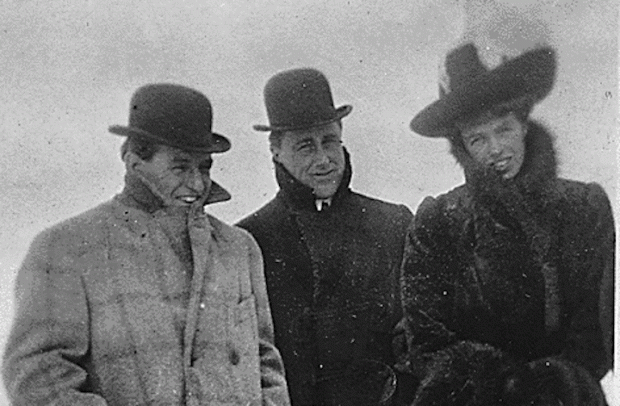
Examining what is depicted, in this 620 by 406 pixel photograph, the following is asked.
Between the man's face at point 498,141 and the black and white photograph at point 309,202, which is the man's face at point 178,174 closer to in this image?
the black and white photograph at point 309,202

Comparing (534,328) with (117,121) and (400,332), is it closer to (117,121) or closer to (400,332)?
(400,332)

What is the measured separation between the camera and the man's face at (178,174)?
110 inches

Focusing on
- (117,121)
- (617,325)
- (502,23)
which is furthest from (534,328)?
(117,121)

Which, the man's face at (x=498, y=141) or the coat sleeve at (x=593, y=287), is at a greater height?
the man's face at (x=498, y=141)

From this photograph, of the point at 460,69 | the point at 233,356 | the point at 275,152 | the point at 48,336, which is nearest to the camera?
the point at 48,336

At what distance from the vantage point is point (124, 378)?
2705mm

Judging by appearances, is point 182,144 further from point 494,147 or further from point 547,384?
point 547,384

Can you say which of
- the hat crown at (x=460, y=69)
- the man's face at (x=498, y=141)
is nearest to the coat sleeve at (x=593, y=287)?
the man's face at (x=498, y=141)

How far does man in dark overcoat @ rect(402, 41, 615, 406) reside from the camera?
9.89ft

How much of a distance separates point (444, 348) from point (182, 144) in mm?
888

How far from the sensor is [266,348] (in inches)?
112

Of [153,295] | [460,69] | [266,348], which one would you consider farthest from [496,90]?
[153,295]

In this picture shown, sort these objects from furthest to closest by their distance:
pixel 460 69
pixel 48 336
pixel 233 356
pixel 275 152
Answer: pixel 460 69 < pixel 275 152 < pixel 233 356 < pixel 48 336

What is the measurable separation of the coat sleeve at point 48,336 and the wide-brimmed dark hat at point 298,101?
0.61 metres
